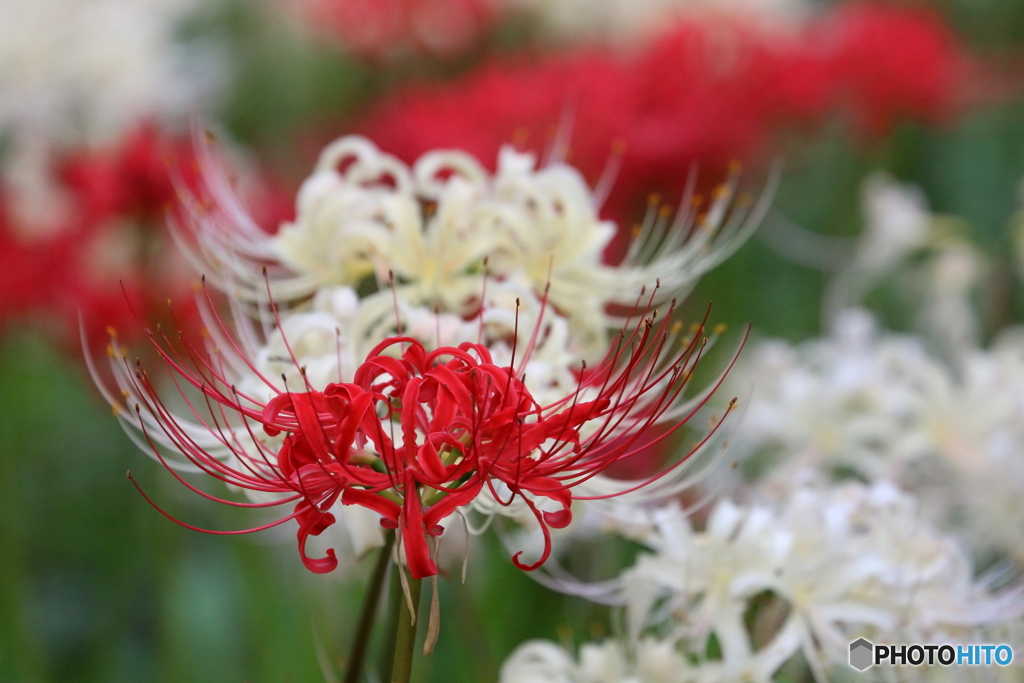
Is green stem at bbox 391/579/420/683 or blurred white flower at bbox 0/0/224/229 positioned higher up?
blurred white flower at bbox 0/0/224/229

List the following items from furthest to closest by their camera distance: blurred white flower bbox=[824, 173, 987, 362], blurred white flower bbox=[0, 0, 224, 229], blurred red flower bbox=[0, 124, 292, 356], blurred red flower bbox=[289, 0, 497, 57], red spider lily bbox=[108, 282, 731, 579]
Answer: blurred red flower bbox=[289, 0, 497, 57] → blurred white flower bbox=[0, 0, 224, 229] → blurred white flower bbox=[824, 173, 987, 362] → blurred red flower bbox=[0, 124, 292, 356] → red spider lily bbox=[108, 282, 731, 579]

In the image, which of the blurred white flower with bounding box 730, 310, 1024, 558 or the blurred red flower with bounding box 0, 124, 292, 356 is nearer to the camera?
the blurred white flower with bounding box 730, 310, 1024, 558

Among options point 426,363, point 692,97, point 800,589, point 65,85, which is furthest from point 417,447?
point 65,85

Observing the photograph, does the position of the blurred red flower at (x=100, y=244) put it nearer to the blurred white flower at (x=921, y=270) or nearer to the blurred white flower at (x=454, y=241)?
the blurred white flower at (x=454, y=241)

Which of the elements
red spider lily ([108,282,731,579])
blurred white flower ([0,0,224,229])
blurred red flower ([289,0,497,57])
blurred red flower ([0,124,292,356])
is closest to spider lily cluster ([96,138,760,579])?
red spider lily ([108,282,731,579])

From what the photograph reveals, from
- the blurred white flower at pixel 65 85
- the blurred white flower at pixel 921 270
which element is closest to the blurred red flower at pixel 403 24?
the blurred white flower at pixel 65 85

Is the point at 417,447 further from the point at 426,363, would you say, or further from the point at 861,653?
the point at 861,653

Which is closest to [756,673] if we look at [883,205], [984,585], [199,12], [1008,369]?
[984,585]

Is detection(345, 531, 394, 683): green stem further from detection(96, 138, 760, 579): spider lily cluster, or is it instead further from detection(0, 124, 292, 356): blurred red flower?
detection(0, 124, 292, 356): blurred red flower

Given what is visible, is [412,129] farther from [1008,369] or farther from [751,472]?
[1008,369]
